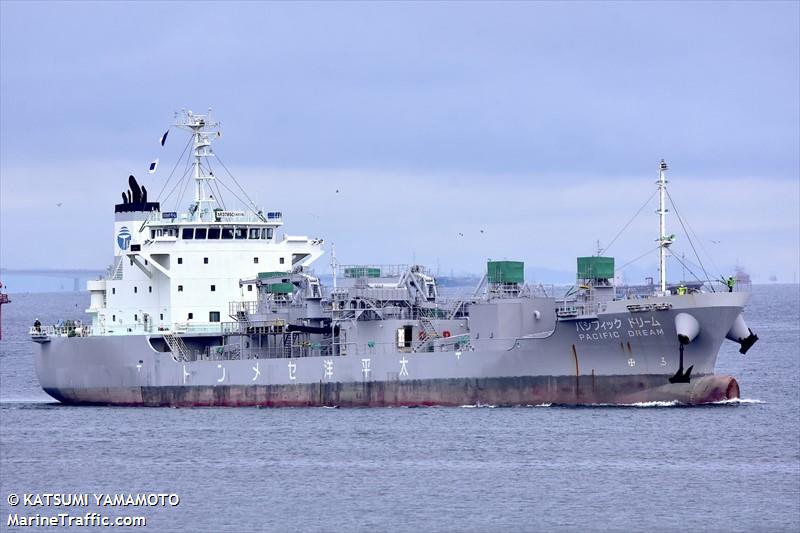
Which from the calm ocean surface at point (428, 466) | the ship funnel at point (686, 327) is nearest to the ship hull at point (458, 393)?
the calm ocean surface at point (428, 466)

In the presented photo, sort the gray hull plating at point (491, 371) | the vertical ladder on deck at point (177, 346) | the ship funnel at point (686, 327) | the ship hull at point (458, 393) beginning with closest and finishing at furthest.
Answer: the ship funnel at point (686, 327) < the gray hull plating at point (491, 371) < the ship hull at point (458, 393) < the vertical ladder on deck at point (177, 346)

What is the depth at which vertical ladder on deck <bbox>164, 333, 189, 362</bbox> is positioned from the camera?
55.6 metres

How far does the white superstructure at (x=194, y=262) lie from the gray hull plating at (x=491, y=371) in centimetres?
169

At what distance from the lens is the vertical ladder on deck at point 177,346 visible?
55625 millimetres

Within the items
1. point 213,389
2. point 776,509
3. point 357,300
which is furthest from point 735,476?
point 213,389

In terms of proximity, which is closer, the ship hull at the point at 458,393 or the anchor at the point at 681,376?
the anchor at the point at 681,376

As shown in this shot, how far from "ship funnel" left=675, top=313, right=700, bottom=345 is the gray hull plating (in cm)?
27

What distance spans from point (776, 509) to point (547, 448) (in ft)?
29.6

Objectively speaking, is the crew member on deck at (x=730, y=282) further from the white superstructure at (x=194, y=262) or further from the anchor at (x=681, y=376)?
the white superstructure at (x=194, y=262)

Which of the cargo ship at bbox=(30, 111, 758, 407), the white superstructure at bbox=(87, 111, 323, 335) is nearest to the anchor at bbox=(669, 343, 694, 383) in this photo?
the cargo ship at bbox=(30, 111, 758, 407)

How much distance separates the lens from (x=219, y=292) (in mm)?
57125

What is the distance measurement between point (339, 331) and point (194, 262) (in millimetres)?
7288

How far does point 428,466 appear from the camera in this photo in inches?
1553

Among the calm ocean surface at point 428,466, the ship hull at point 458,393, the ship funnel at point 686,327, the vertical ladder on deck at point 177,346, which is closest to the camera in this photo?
the calm ocean surface at point 428,466
